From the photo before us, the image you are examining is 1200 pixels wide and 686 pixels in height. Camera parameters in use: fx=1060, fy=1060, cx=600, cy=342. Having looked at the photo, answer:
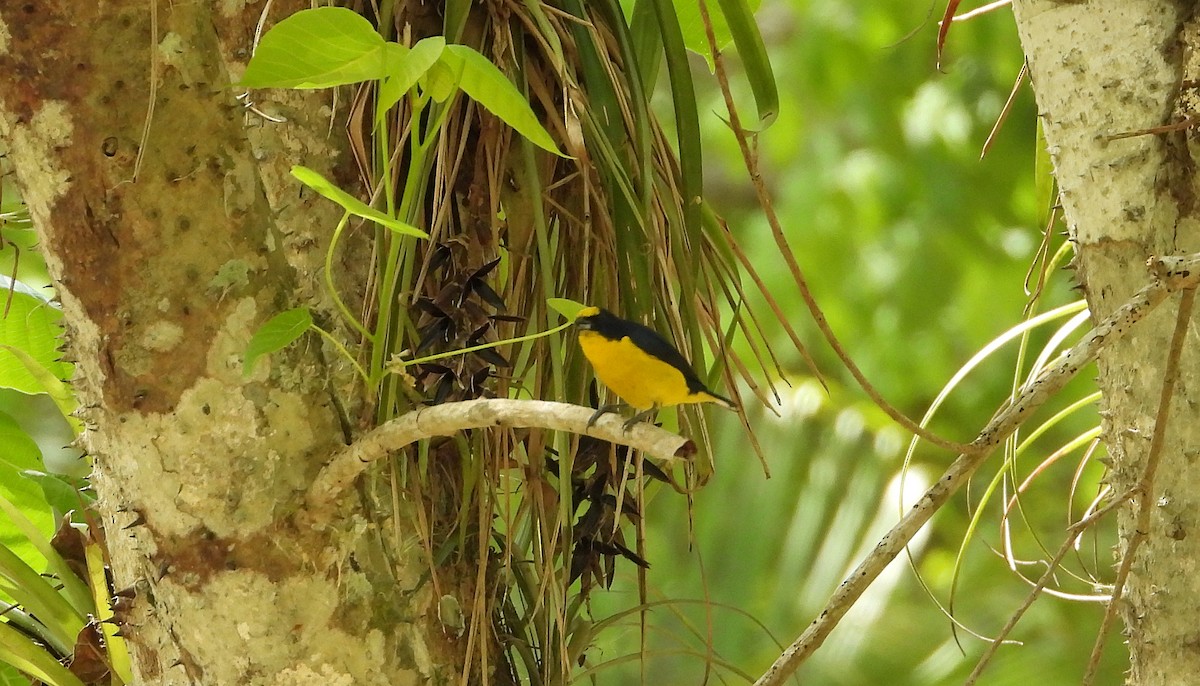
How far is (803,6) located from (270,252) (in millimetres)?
1525

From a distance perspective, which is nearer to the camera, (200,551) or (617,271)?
(200,551)

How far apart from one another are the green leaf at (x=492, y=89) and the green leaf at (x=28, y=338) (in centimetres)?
51

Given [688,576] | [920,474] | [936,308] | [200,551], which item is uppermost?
[936,308]

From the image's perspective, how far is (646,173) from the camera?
588 millimetres

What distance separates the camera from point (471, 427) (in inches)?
18.0

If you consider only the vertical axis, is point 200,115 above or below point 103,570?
above

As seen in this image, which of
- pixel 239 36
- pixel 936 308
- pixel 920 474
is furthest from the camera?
pixel 936 308

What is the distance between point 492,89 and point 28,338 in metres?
0.57

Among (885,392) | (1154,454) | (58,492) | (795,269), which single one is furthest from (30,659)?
(885,392)

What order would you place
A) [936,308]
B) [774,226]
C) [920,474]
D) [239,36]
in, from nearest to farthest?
[774,226] < [239,36] < [920,474] < [936,308]

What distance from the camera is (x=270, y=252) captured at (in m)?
0.56

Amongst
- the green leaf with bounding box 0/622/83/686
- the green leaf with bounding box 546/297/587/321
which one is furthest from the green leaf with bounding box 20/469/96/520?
the green leaf with bounding box 546/297/587/321

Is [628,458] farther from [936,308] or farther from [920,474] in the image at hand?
[936,308]

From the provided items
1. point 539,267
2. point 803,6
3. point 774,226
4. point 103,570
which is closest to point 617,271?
point 539,267
